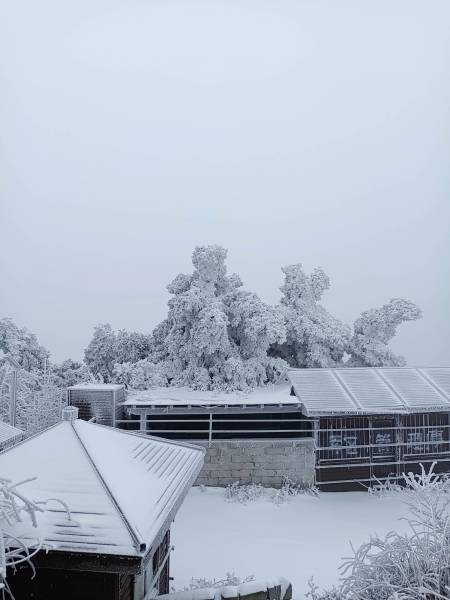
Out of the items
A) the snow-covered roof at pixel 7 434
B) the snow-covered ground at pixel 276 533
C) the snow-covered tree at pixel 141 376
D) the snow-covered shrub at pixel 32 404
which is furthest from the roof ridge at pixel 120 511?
the snow-covered shrub at pixel 32 404

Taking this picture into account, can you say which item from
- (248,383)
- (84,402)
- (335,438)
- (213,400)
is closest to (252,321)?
(248,383)

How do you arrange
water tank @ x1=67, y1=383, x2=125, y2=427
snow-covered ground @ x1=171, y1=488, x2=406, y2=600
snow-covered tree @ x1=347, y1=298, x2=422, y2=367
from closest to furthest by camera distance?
snow-covered ground @ x1=171, y1=488, x2=406, y2=600 → water tank @ x1=67, y1=383, x2=125, y2=427 → snow-covered tree @ x1=347, y1=298, x2=422, y2=367

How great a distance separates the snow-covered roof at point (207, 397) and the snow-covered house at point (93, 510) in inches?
325

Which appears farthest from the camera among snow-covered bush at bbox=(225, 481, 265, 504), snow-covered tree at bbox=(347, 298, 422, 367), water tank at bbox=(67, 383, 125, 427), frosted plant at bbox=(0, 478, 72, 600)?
snow-covered tree at bbox=(347, 298, 422, 367)

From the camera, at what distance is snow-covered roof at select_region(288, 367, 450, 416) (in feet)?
52.2

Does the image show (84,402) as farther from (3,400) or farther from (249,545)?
(249,545)

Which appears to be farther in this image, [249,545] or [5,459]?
[249,545]

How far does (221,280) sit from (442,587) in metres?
16.7

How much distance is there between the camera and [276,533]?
12414mm

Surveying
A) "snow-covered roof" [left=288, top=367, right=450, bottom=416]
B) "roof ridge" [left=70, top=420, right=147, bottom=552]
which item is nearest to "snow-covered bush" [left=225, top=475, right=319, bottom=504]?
"snow-covered roof" [left=288, top=367, right=450, bottom=416]

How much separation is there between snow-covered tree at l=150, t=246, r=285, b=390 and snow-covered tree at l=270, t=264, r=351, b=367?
2.30 m

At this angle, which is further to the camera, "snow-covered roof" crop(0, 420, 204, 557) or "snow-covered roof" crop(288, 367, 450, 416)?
"snow-covered roof" crop(288, 367, 450, 416)

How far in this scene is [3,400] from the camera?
19969 millimetres

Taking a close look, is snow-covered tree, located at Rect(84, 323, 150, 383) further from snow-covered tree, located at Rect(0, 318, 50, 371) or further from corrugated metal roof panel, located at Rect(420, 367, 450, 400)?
corrugated metal roof panel, located at Rect(420, 367, 450, 400)
